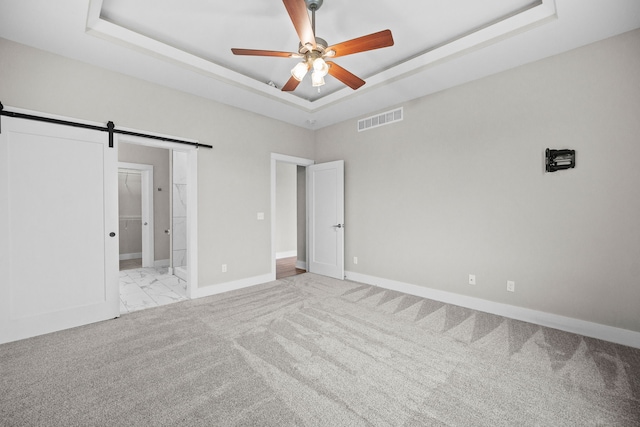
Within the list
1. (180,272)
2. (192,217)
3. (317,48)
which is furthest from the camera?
(180,272)

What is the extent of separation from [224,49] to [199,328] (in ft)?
10.2

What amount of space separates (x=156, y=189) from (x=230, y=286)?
3.41m

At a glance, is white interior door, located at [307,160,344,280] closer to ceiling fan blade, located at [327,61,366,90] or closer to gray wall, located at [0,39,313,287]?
gray wall, located at [0,39,313,287]

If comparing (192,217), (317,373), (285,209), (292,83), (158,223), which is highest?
(292,83)

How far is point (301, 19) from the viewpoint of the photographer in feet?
6.31

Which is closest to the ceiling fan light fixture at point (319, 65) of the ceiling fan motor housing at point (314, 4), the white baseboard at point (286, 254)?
the ceiling fan motor housing at point (314, 4)

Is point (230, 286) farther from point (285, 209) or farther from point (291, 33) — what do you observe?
point (285, 209)

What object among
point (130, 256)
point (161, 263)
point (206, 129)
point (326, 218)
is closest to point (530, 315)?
point (326, 218)

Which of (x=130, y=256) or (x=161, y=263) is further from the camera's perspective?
(x=130, y=256)

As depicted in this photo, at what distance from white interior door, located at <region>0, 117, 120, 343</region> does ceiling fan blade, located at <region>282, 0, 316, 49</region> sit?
2.58m

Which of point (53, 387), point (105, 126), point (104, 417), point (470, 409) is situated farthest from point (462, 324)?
point (105, 126)

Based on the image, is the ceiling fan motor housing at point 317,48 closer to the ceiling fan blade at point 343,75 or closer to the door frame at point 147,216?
the ceiling fan blade at point 343,75

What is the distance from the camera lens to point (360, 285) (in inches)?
176

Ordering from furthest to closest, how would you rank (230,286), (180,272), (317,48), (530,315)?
(180,272), (230,286), (530,315), (317,48)
